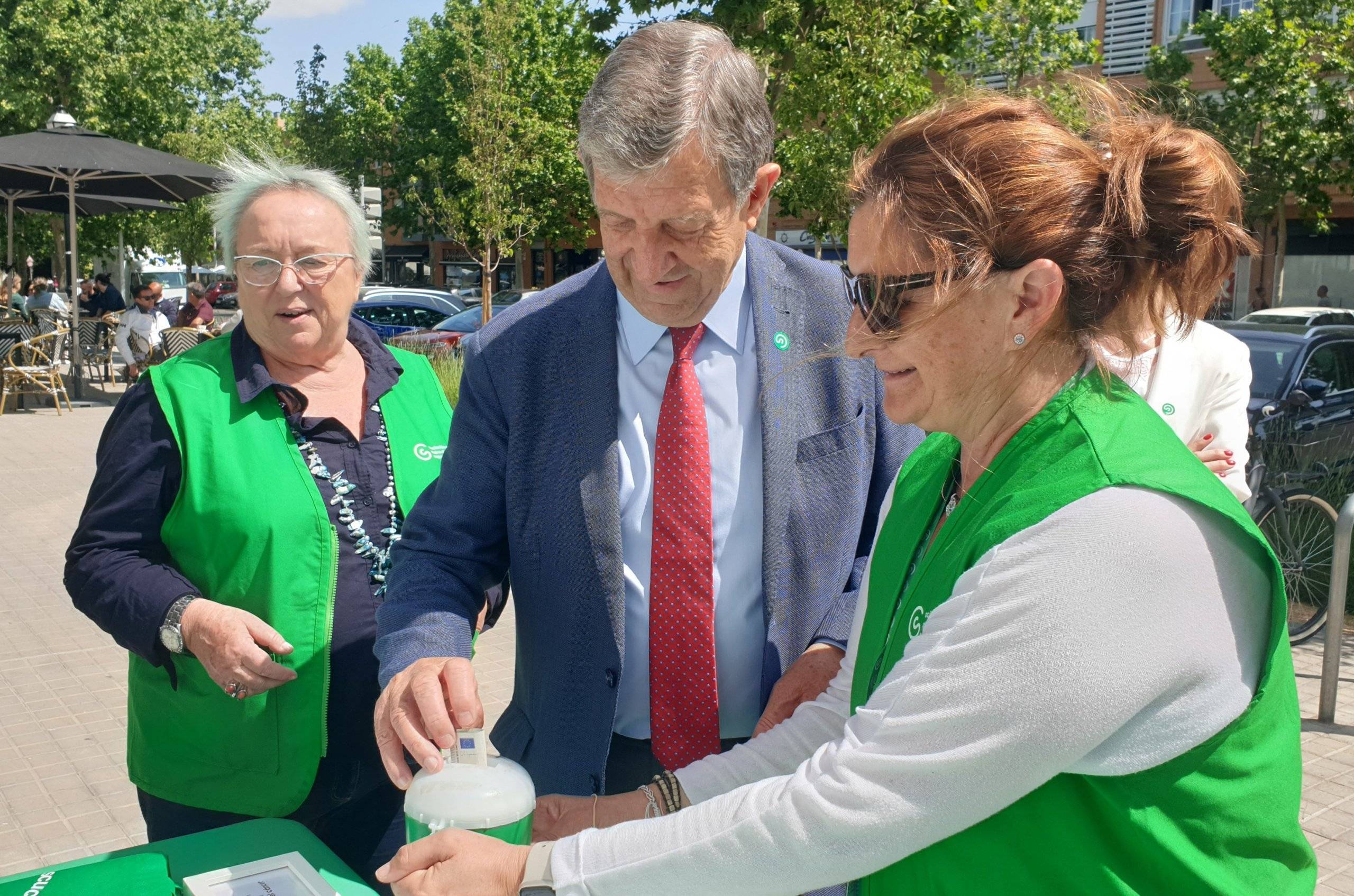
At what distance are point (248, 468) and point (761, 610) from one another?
3.64ft

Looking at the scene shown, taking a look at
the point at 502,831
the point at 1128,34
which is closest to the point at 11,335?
the point at 502,831

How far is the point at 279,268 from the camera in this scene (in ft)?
8.35

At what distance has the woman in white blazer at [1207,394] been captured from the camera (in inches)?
139

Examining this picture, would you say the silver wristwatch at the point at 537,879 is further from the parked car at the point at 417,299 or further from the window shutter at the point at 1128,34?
the window shutter at the point at 1128,34

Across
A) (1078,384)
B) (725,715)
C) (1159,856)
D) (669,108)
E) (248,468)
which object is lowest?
(725,715)

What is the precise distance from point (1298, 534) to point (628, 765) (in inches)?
231

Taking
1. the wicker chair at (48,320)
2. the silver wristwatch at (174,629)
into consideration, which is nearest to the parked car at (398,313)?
the wicker chair at (48,320)

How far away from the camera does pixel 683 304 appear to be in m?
1.96

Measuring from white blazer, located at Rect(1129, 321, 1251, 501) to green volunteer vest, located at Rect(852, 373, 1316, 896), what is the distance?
239 cm

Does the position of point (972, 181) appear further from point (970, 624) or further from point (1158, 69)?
point (1158, 69)

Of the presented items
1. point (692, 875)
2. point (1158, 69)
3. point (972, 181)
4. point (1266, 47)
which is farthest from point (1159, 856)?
point (1158, 69)

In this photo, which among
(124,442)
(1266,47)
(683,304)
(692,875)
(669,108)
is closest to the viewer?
(692,875)

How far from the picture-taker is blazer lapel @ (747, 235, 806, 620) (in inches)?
75.7

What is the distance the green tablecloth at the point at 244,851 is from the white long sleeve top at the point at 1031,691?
621 mm
